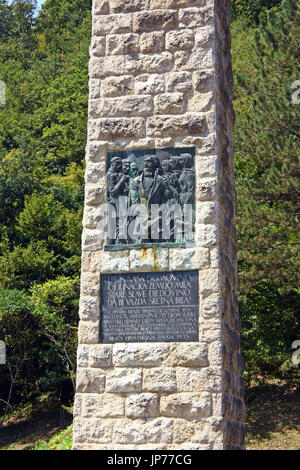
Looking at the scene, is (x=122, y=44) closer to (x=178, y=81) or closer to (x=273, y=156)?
(x=178, y=81)

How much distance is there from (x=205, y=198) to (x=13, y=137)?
78.7ft

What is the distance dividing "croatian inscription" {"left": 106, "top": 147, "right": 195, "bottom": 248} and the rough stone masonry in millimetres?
83

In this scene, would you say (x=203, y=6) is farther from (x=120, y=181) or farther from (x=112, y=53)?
(x=120, y=181)

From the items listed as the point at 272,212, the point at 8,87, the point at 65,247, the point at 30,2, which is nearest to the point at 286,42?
the point at 272,212

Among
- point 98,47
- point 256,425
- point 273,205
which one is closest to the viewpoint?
point 98,47

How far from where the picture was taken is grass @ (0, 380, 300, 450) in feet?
45.8

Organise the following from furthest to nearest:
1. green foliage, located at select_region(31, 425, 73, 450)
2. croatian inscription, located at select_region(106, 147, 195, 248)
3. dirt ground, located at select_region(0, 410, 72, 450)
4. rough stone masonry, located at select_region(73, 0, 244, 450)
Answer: dirt ground, located at select_region(0, 410, 72, 450), green foliage, located at select_region(31, 425, 73, 450), croatian inscription, located at select_region(106, 147, 195, 248), rough stone masonry, located at select_region(73, 0, 244, 450)

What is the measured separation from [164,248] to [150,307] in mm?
555

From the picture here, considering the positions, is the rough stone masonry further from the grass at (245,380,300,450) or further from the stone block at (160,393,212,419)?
the grass at (245,380,300,450)

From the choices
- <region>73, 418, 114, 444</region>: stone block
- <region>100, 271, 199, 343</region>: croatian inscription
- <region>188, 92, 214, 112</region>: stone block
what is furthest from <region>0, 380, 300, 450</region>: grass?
<region>188, 92, 214, 112</region>: stone block

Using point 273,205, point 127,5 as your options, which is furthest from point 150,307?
point 273,205

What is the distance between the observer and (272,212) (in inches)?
592

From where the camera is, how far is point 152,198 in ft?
20.4

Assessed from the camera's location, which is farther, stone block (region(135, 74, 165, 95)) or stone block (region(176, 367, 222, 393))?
stone block (region(135, 74, 165, 95))
